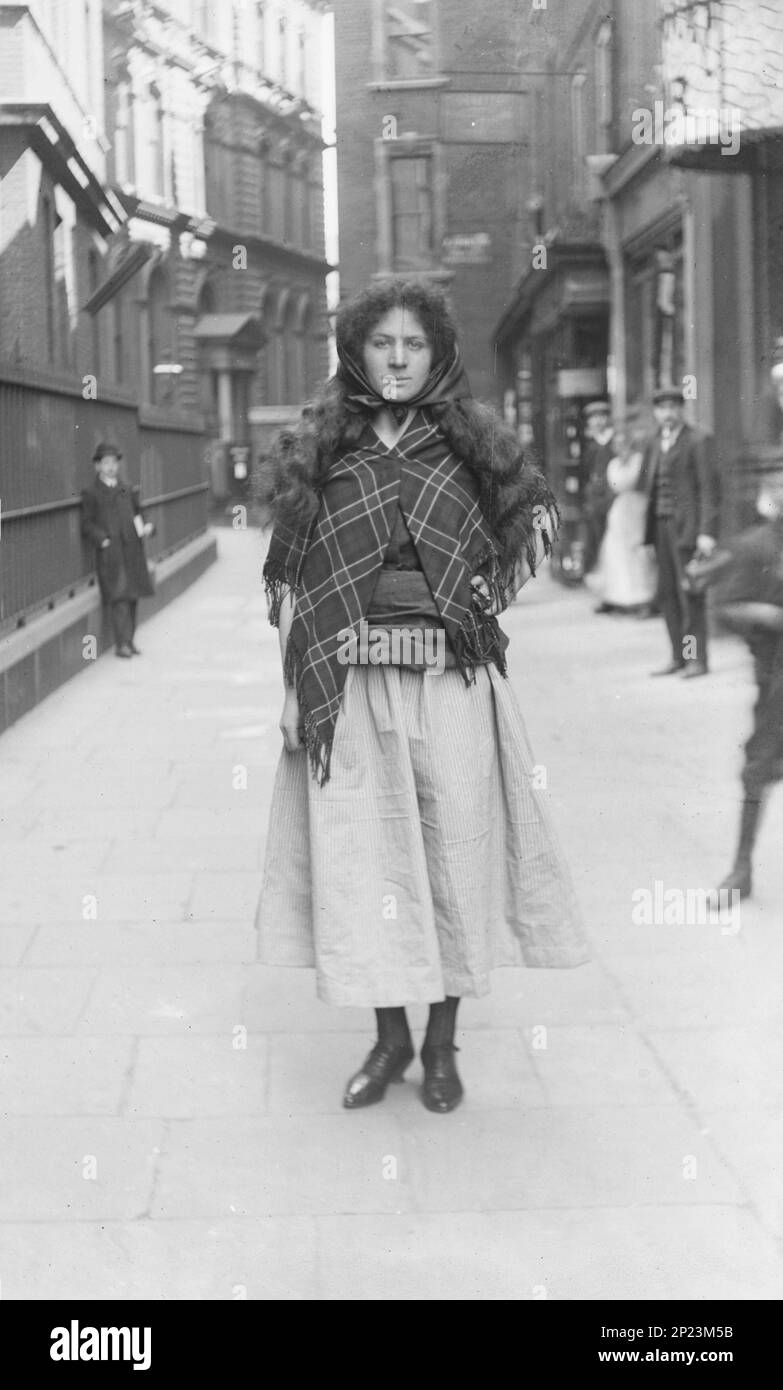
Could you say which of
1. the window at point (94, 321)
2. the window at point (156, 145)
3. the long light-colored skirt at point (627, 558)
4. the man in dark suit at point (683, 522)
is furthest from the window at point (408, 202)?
the window at point (94, 321)

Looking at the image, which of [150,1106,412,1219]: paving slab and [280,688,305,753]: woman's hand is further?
[280,688,305,753]: woman's hand

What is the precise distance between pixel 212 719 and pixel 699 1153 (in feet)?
19.0

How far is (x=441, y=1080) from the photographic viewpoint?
373 cm

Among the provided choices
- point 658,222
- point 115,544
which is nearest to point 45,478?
point 115,544

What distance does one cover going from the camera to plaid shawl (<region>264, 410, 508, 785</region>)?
3.49 metres

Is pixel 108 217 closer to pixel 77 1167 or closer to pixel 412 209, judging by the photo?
pixel 412 209

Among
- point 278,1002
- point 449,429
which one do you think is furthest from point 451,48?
point 278,1002

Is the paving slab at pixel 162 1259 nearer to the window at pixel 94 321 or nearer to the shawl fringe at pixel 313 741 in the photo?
the shawl fringe at pixel 313 741

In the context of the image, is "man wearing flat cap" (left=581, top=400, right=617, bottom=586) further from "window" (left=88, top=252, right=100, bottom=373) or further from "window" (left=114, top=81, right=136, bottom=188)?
"window" (left=114, top=81, right=136, bottom=188)

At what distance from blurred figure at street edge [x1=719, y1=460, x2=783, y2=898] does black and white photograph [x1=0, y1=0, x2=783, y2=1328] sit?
0.04 feet

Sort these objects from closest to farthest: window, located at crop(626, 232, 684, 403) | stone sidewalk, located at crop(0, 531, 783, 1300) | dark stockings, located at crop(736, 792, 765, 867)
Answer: stone sidewalk, located at crop(0, 531, 783, 1300), dark stockings, located at crop(736, 792, 765, 867), window, located at crop(626, 232, 684, 403)

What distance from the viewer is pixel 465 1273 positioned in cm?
294

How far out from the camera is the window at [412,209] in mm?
5592

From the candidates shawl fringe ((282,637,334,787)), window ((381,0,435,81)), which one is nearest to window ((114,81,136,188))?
window ((381,0,435,81))
